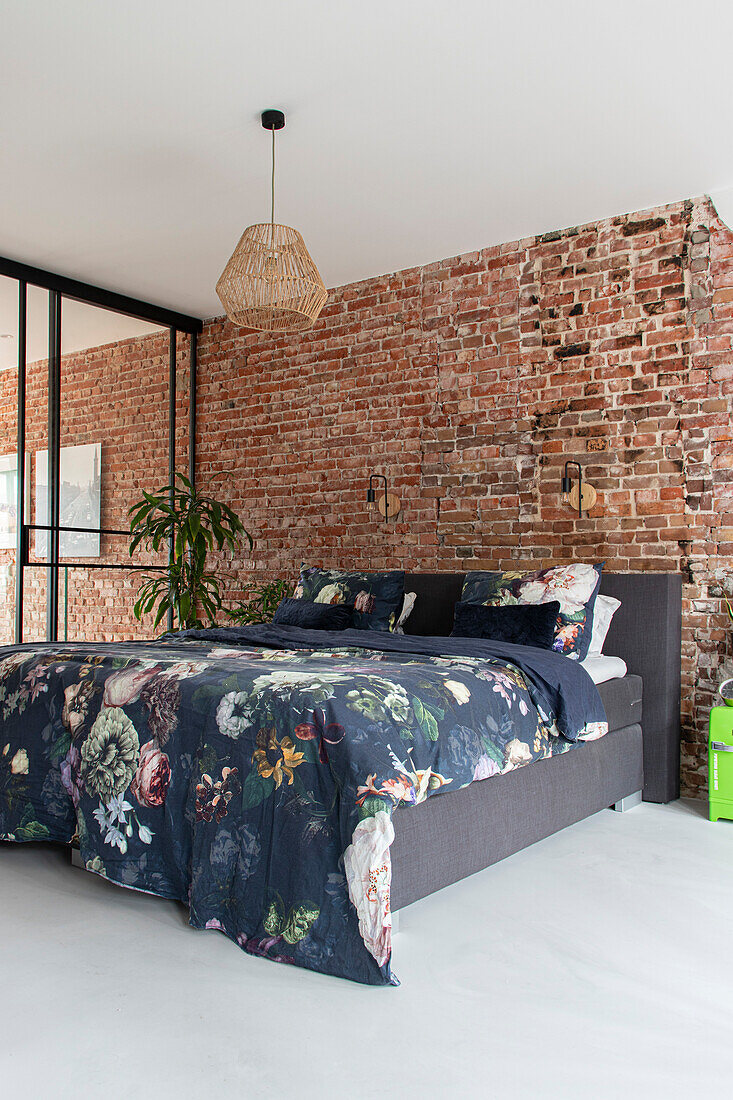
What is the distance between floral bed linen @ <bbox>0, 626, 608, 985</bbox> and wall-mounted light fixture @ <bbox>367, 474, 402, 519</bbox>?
2.07m

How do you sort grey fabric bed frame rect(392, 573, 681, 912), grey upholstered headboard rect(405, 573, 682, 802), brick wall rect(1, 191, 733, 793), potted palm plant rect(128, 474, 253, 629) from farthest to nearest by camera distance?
potted palm plant rect(128, 474, 253, 629), brick wall rect(1, 191, 733, 793), grey upholstered headboard rect(405, 573, 682, 802), grey fabric bed frame rect(392, 573, 681, 912)

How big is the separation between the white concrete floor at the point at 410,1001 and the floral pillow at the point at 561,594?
1141 millimetres

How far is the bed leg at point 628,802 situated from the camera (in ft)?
13.0

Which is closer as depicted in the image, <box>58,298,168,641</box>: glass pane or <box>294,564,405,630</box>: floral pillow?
<box>294,564,405,630</box>: floral pillow

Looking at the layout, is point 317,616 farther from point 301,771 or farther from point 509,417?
point 301,771

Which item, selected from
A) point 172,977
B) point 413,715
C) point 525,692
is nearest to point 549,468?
point 525,692

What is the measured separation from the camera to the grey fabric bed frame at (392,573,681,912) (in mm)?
2562

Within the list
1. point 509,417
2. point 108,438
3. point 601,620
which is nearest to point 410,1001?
point 601,620

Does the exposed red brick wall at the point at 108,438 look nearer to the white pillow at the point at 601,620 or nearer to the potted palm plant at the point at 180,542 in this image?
the potted palm plant at the point at 180,542

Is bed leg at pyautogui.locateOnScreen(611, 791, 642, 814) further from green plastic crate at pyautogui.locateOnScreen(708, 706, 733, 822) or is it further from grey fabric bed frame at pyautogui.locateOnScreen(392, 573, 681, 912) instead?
green plastic crate at pyautogui.locateOnScreen(708, 706, 733, 822)

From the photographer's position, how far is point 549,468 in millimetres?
4824

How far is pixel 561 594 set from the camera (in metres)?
4.06

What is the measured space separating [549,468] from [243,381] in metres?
2.58

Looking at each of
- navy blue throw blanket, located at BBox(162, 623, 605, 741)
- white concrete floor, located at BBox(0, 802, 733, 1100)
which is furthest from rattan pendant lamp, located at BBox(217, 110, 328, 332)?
white concrete floor, located at BBox(0, 802, 733, 1100)
